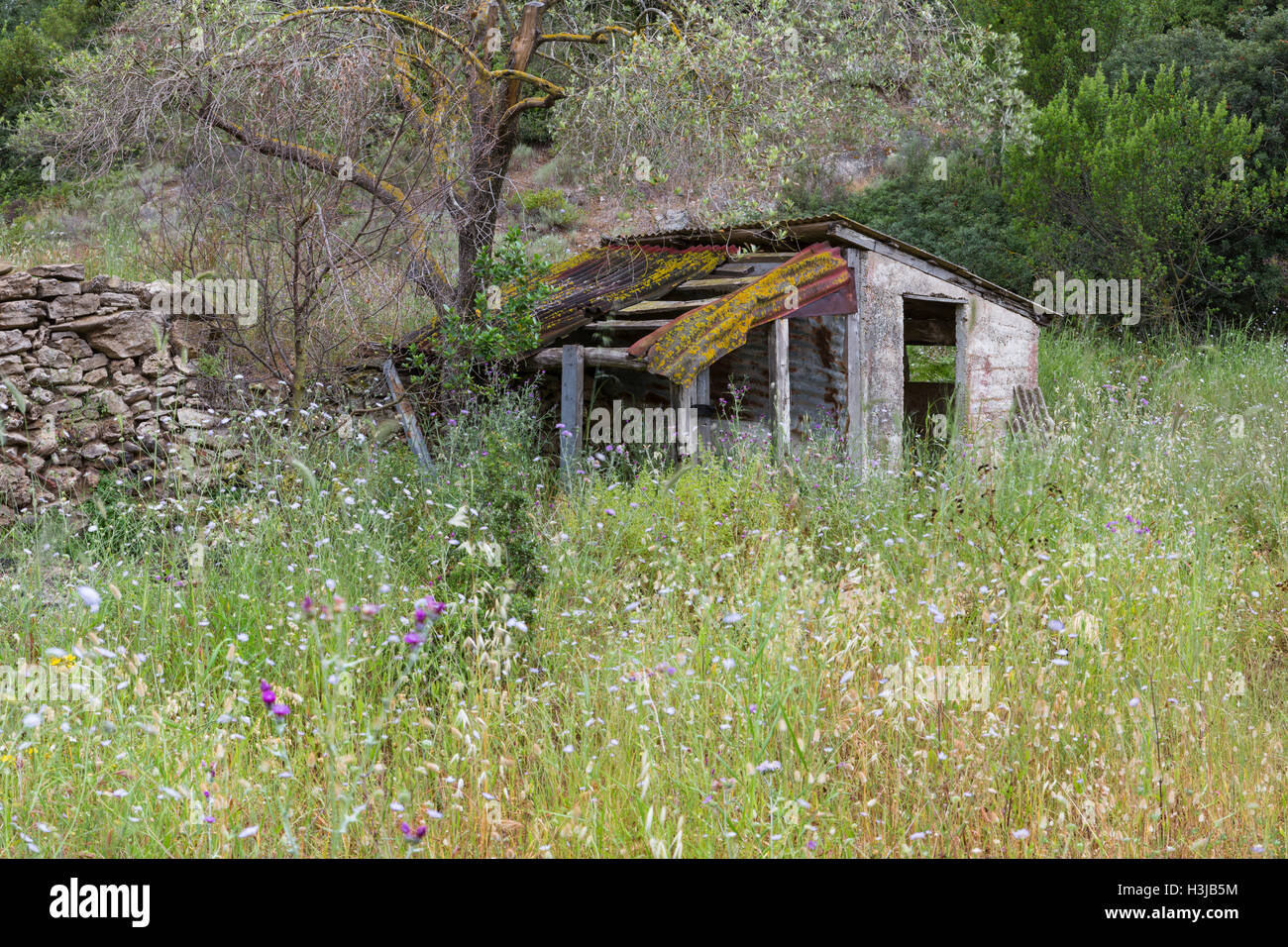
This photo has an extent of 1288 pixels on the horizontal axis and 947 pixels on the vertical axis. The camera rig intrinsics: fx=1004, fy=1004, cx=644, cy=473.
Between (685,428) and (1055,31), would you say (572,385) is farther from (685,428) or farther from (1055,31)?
(1055,31)

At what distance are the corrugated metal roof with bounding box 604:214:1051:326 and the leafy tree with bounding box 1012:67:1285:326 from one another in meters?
4.01

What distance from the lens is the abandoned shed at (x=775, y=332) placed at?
8211 millimetres

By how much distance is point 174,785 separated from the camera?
9.13ft

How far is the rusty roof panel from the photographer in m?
7.54

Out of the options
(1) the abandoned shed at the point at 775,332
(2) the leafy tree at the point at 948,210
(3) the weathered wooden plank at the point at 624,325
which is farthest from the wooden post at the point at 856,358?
(2) the leafy tree at the point at 948,210

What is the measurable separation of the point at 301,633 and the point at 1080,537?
12.8 ft

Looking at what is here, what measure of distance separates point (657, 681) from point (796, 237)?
259 inches

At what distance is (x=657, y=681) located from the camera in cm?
348

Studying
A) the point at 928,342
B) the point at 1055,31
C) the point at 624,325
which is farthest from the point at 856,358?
the point at 1055,31

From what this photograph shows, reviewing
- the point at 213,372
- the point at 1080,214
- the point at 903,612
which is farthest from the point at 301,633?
the point at 1080,214

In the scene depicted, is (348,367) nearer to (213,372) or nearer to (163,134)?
(213,372)

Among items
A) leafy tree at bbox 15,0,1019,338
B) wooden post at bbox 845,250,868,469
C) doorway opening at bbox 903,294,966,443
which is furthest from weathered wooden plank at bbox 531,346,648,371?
doorway opening at bbox 903,294,966,443

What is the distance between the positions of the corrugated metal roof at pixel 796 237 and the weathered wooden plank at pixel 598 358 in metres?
1.57

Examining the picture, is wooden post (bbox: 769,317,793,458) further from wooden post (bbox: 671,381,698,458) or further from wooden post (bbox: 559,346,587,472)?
wooden post (bbox: 559,346,587,472)
